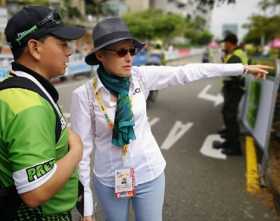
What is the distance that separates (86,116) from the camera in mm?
2168

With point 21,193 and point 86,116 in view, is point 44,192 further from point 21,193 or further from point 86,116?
point 86,116

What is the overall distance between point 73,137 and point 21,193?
1.23 ft

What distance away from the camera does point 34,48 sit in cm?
150

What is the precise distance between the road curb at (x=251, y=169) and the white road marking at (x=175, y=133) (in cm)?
140

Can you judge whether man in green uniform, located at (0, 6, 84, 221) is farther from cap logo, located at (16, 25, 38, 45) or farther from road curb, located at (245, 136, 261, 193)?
road curb, located at (245, 136, 261, 193)

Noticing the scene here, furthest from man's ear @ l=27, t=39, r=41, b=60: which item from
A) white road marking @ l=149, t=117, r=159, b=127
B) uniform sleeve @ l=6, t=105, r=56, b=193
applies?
white road marking @ l=149, t=117, r=159, b=127

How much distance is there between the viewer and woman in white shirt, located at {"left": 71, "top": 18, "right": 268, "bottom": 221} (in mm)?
2105

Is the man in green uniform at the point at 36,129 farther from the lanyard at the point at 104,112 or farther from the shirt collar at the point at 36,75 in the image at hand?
the lanyard at the point at 104,112

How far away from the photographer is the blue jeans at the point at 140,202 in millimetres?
2225

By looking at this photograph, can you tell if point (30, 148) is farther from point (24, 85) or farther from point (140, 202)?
point (140, 202)

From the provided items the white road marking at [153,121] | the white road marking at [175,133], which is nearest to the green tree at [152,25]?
the white road marking at [153,121]

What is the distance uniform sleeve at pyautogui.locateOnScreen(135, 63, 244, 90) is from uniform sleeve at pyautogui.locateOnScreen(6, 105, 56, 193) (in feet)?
3.65

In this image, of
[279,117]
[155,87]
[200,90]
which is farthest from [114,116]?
→ [200,90]

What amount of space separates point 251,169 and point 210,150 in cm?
112
